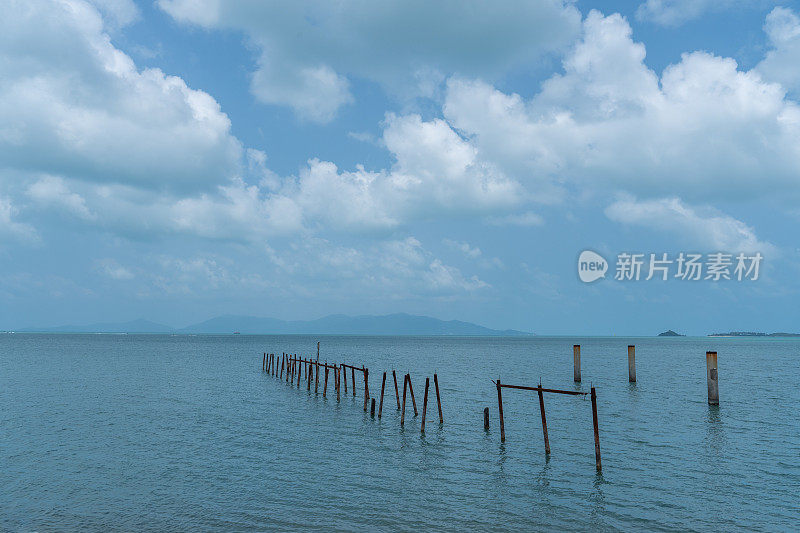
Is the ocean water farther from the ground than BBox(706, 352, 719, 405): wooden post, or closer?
closer

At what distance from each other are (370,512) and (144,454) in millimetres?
12437

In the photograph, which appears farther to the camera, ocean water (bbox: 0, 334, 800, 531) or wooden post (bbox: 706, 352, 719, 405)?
wooden post (bbox: 706, 352, 719, 405)

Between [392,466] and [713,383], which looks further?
[713,383]

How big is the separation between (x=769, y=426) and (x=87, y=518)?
32.1 m

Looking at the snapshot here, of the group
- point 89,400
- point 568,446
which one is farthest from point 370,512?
point 89,400

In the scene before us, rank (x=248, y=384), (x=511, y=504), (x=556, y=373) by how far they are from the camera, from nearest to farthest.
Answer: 1. (x=511, y=504)
2. (x=248, y=384)
3. (x=556, y=373)

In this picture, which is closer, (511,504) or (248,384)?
(511,504)

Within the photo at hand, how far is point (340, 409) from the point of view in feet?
122

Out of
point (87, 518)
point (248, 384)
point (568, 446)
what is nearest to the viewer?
point (87, 518)

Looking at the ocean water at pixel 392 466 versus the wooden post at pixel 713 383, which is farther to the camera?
the wooden post at pixel 713 383

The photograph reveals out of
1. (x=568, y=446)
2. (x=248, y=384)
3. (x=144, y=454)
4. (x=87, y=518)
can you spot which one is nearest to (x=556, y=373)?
(x=248, y=384)

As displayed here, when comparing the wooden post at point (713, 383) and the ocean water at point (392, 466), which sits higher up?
the wooden post at point (713, 383)

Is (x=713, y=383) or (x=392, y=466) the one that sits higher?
(x=713, y=383)

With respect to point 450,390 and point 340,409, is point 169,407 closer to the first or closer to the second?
point 340,409
